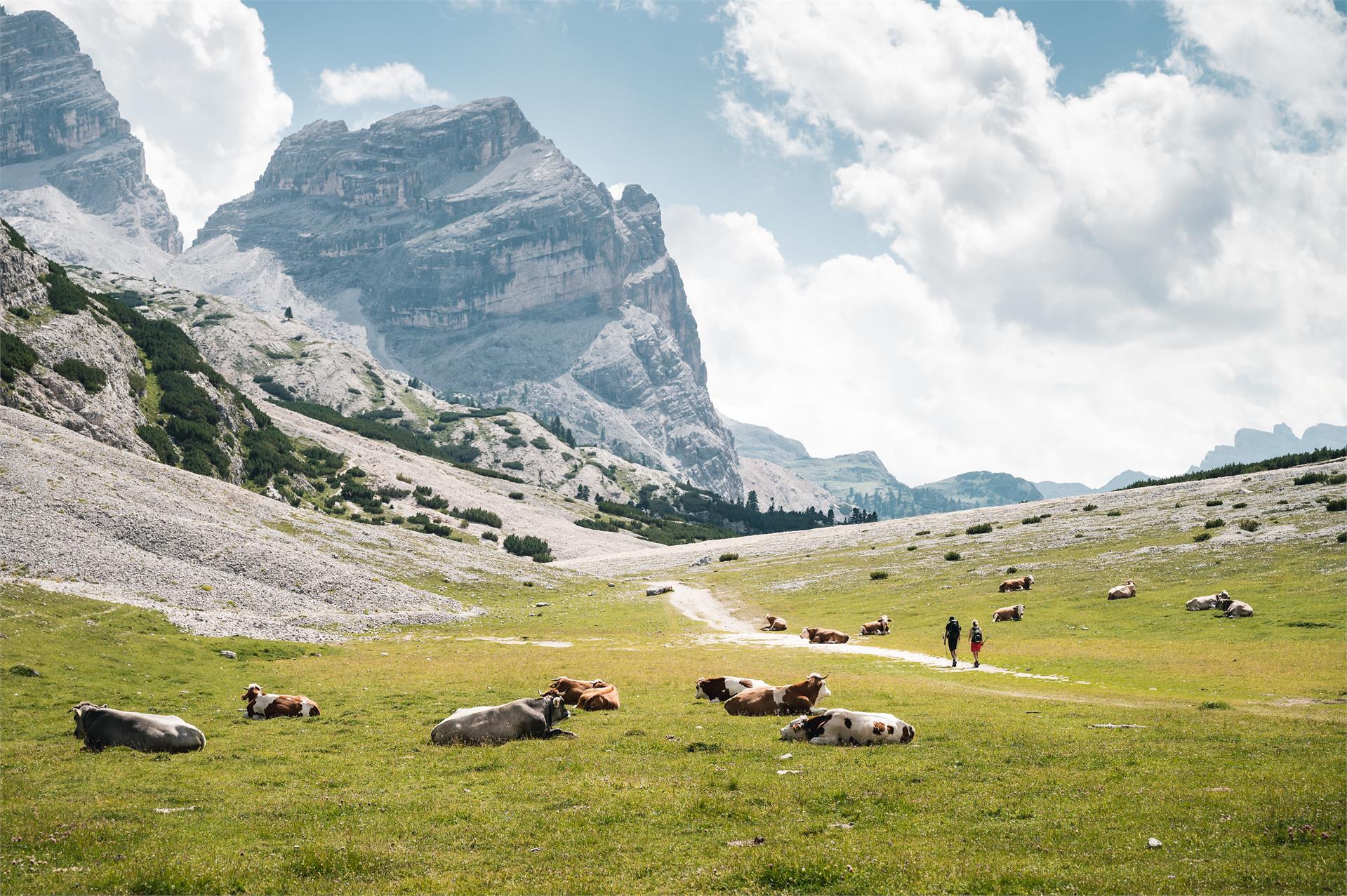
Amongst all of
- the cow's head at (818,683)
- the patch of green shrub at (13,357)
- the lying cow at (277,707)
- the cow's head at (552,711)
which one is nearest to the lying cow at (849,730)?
the cow's head at (818,683)

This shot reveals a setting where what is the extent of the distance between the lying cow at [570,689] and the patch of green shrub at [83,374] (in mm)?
122482

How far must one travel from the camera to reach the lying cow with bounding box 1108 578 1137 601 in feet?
183

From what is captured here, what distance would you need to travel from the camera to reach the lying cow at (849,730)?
869 inches

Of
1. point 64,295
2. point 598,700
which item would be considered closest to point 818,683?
point 598,700

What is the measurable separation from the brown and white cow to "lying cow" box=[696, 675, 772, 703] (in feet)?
81.9

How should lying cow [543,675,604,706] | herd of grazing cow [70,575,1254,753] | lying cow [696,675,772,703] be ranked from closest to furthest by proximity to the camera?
herd of grazing cow [70,575,1254,753] < lying cow [543,675,604,706] < lying cow [696,675,772,703]

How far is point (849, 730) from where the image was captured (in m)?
22.3

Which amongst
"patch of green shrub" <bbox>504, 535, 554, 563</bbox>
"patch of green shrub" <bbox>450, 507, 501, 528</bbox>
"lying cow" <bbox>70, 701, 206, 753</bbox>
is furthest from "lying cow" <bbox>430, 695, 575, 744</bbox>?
"patch of green shrub" <bbox>450, 507, 501, 528</bbox>

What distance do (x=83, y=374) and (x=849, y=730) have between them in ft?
455

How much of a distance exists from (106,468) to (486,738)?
7123 cm

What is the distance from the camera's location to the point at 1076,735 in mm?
21781

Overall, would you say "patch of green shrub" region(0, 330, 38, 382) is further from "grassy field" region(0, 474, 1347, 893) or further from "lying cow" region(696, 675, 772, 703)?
"lying cow" region(696, 675, 772, 703)

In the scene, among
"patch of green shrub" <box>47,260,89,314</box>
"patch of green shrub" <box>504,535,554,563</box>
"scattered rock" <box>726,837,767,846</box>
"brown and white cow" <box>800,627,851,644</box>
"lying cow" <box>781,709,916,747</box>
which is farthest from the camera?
"patch of green shrub" <box>504,535,554,563</box>

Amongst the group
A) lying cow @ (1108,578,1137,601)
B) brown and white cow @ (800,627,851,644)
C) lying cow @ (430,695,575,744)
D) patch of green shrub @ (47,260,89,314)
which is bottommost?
brown and white cow @ (800,627,851,644)
